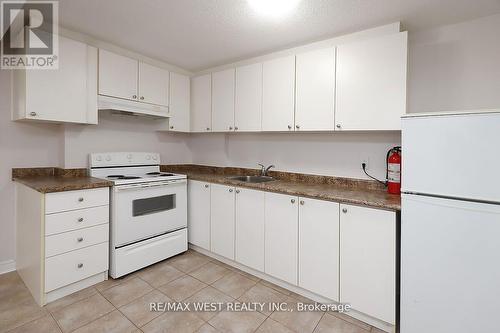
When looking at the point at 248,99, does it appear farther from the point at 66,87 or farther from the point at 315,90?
the point at 66,87

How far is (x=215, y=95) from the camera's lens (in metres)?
2.99

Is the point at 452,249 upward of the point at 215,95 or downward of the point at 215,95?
downward

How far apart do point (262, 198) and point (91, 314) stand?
61.5 inches

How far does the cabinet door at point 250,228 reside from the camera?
2.31 meters

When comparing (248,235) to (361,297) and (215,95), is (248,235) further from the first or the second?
(215,95)

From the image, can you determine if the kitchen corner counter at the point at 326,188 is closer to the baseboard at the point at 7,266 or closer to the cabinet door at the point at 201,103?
the cabinet door at the point at 201,103

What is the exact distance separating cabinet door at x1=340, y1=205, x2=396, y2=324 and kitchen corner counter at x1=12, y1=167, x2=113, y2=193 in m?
2.04

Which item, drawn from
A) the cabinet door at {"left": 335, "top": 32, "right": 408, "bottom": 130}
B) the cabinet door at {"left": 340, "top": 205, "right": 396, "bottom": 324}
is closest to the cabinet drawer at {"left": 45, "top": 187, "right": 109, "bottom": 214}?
the cabinet door at {"left": 340, "top": 205, "right": 396, "bottom": 324}

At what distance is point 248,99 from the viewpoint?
8.77 ft

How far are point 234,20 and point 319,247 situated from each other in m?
1.92

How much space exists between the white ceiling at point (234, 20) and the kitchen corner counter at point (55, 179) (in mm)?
1346

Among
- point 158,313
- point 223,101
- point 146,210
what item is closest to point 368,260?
point 158,313

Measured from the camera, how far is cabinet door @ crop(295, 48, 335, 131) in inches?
83.7

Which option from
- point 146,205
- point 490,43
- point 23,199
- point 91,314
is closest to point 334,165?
point 490,43
